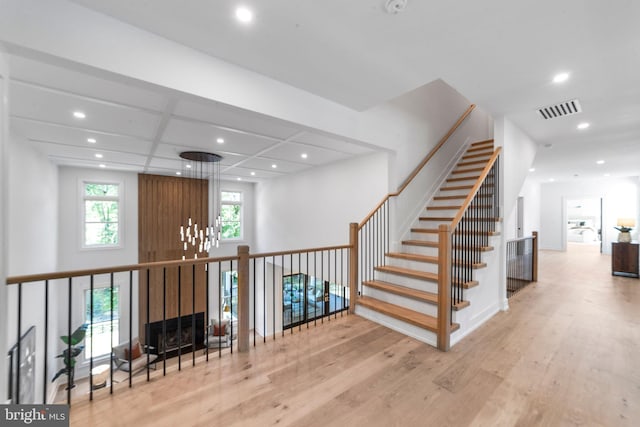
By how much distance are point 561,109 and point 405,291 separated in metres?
3.23

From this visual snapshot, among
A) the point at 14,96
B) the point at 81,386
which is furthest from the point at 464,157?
the point at 81,386

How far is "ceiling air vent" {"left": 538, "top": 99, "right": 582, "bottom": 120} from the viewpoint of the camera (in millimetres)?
3393

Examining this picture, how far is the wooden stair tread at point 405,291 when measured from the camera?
3124mm

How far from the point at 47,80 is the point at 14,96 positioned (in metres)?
0.68

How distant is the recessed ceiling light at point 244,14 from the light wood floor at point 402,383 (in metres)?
2.86

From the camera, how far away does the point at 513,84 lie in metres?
2.96

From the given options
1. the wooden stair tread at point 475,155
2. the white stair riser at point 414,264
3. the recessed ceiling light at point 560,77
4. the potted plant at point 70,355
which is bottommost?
the potted plant at point 70,355

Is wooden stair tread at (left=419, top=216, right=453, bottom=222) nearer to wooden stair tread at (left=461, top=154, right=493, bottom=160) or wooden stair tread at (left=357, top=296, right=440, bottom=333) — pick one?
wooden stair tread at (left=357, top=296, right=440, bottom=333)

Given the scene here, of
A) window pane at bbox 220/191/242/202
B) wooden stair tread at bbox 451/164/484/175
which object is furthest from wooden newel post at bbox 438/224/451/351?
window pane at bbox 220/191/242/202

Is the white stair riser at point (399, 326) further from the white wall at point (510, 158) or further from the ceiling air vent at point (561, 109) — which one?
the ceiling air vent at point (561, 109)

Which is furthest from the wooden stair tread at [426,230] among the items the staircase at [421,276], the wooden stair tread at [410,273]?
A: the wooden stair tread at [410,273]

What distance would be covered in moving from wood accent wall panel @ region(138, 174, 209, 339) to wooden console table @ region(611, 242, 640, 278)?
402 inches

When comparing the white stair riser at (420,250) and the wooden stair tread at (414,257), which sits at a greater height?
the white stair riser at (420,250)

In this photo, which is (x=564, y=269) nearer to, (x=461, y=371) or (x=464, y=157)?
(x=464, y=157)
